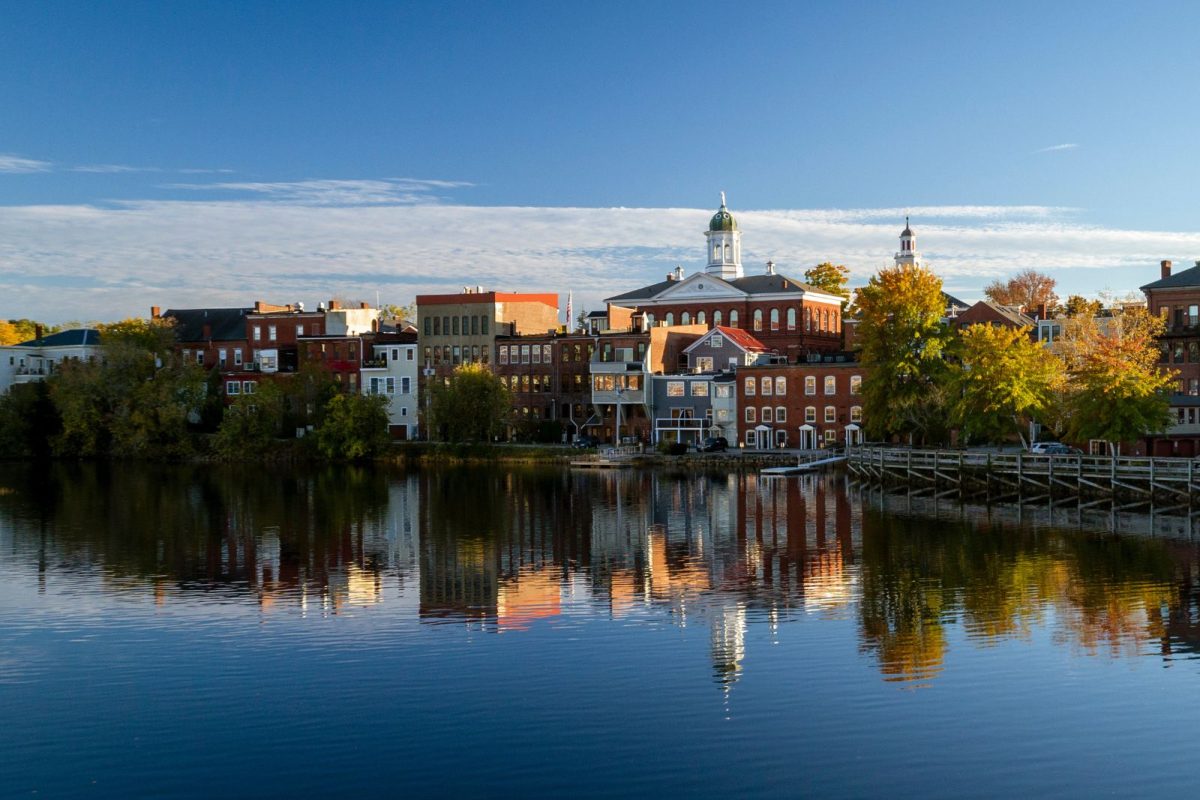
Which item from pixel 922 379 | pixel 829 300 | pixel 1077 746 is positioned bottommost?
pixel 1077 746

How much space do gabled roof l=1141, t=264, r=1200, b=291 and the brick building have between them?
31119mm

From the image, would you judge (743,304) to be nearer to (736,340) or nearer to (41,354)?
(736,340)

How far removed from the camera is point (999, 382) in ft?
229

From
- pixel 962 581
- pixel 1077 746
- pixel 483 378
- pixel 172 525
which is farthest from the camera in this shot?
pixel 483 378

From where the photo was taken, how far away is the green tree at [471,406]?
10369 cm

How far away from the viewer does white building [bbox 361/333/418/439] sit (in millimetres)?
115625

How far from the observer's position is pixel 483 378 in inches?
4117

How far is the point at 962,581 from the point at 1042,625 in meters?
7.03

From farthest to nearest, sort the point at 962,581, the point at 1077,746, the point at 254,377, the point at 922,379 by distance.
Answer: the point at 254,377 < the point at 922,379 < the point at 962,581 < the point at 1077,746

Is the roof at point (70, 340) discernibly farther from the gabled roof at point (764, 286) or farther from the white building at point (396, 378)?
the gabled roof at point (764, 286)

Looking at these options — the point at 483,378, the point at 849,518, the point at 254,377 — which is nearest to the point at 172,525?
the point at 849,518

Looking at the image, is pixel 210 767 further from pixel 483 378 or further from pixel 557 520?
pixel 483 378

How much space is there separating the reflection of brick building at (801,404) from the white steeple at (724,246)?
1312 inches

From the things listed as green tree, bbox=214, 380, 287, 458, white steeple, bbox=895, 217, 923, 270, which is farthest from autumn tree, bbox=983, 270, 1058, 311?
green tree, bbox=214, 380, 287, 458
